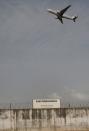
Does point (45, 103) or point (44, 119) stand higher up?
point (45, 103)

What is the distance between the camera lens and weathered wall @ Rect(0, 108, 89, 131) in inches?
1885

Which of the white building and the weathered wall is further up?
the white building

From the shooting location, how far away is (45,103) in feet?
174

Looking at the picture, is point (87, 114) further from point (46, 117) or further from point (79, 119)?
point (46, 117)

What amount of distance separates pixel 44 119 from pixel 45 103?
5.21 meters

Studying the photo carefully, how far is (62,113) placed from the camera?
48.6 meters

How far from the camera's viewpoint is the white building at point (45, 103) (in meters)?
52.5

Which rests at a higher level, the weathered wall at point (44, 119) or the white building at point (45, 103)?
the white building at point (45, 103)

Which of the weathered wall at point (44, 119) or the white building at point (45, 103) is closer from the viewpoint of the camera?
the weathered wall at point (44, 119)

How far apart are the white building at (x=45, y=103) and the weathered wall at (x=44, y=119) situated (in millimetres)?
3854

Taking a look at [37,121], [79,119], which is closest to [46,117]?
[37,121]

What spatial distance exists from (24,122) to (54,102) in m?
7.13

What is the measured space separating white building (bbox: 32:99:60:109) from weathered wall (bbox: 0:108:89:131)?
12.6 ft

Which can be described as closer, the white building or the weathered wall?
the weathered wall
